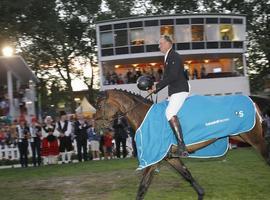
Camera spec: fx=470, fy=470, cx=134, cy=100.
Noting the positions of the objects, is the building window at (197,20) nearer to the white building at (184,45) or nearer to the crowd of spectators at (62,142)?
the white building at (184,45)

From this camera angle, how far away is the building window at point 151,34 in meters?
40.9

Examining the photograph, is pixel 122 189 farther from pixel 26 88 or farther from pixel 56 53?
pixel 56 53

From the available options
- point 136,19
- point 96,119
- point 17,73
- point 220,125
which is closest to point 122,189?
point 96,119

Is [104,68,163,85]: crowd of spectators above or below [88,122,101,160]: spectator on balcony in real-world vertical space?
above

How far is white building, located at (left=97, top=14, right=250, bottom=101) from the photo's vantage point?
4081cm

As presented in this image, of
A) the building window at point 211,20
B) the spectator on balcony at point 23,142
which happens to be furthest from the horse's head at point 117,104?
the building window at point 211,20

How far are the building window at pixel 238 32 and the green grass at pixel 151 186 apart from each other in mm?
31068

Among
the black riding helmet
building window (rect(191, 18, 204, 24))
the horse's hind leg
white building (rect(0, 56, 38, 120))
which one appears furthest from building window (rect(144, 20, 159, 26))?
the horse's hind leg

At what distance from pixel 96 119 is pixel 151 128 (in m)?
1.13

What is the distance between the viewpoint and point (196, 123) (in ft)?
26.8

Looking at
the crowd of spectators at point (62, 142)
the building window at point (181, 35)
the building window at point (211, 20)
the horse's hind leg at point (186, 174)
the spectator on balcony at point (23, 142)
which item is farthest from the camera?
the building window at point (211, 20)

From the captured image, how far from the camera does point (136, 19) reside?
40.9m

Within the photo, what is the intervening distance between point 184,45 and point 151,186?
107 feet

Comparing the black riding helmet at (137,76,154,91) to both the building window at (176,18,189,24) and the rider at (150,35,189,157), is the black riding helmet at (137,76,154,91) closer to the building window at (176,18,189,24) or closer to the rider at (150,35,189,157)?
the rider at (150,35,189,157)
